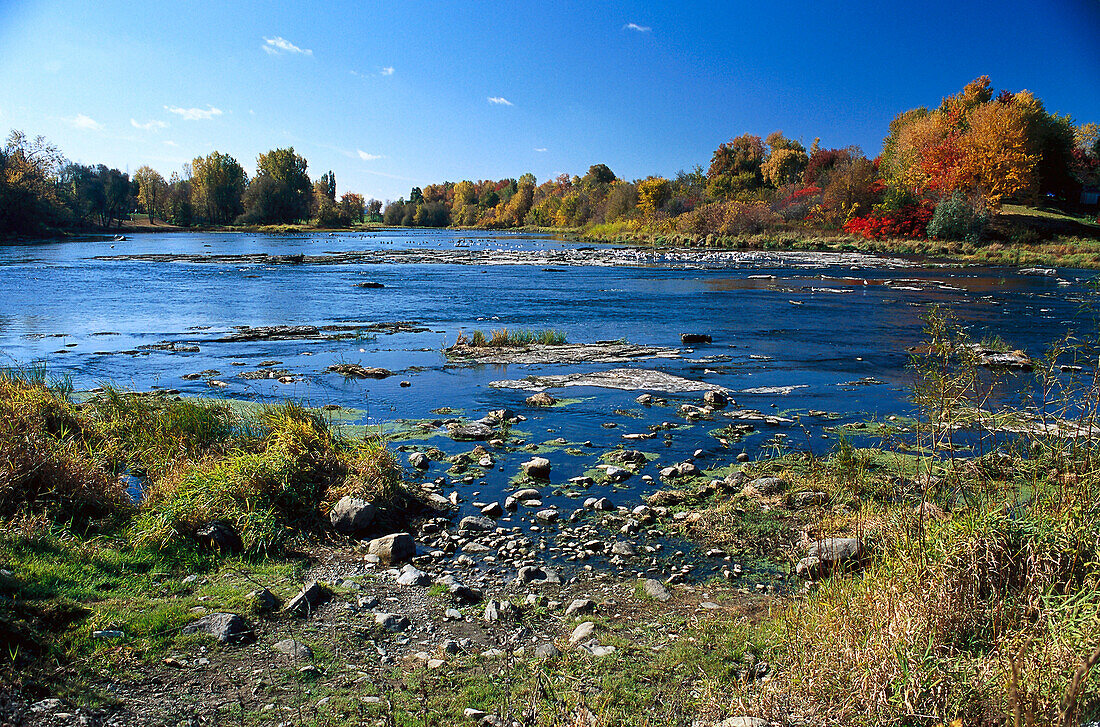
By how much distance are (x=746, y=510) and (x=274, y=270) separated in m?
44.4

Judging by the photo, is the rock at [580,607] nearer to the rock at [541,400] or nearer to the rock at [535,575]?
the rock at [535,575]

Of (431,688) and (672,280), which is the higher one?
(672,280)

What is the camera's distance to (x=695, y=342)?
1997 cm

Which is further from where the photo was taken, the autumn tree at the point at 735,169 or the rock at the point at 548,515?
the autumn tree at the point at 735,169

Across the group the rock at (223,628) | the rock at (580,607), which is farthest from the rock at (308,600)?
the rock at (580,607)

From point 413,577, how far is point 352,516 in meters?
1.39

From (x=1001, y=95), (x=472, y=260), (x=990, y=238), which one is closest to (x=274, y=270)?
(x=472, y=260)

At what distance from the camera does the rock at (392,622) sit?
5.03 meters

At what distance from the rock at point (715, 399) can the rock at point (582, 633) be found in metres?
7.52

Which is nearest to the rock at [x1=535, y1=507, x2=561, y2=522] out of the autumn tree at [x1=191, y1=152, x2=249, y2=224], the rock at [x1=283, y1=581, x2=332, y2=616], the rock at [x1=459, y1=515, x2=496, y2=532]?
the rock at [x1=459, y1=515, x2=496, y2=532]

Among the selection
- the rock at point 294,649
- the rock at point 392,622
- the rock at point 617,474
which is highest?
the rock at point 617,474

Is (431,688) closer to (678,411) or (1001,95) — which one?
(678,411)

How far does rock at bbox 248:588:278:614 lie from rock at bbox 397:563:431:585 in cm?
106

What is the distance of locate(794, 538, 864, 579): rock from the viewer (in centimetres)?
563
